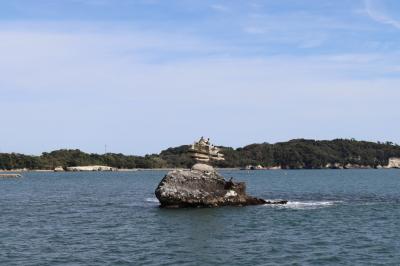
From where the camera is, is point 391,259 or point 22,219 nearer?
point 391,259

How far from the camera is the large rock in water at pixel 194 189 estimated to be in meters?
63.0

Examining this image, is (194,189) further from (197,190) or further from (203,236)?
(203,236)

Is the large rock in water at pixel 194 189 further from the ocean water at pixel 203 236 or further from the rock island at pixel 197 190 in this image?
the ocean water at pixel 203 236

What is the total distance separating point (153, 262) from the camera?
33.2 metres

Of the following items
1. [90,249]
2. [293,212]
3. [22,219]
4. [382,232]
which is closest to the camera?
[90,249]

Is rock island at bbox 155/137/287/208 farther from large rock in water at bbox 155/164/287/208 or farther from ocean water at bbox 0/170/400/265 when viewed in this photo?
ocean water at bbox 0/170/400/265

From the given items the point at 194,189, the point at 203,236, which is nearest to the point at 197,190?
the point at 194,189

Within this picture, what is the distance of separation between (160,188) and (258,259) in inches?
1210

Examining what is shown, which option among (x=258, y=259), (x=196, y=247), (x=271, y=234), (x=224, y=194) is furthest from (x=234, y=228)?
(x=224, y=194)

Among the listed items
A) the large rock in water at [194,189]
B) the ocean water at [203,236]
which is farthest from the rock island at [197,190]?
the ocean water at [203,236]

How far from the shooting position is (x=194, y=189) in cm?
6334

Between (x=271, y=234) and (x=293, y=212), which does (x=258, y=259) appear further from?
(x=293, y=212)

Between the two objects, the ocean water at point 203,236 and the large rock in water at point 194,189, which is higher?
the large rock in water at point 194,189

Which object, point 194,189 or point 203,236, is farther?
point 194,189
